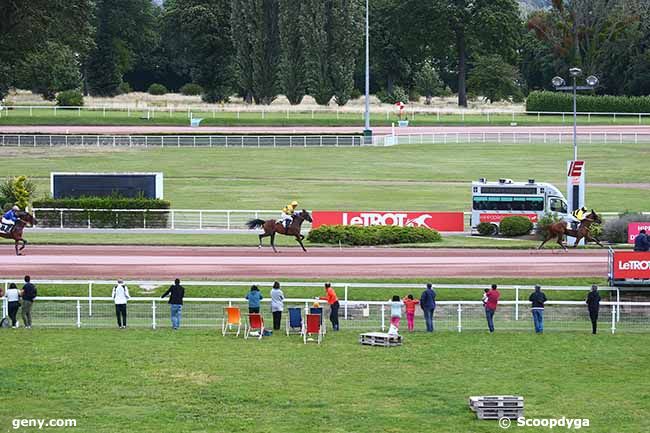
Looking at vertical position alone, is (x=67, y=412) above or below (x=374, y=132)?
below

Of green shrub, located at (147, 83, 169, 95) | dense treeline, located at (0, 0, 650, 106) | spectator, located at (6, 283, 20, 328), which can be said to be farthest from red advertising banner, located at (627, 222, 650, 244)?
green shrub, located at (147, 83, 169, 95)

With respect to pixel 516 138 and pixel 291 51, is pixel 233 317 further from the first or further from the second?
pixel 291 51

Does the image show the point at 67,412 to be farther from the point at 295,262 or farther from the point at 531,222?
the point at 531,222

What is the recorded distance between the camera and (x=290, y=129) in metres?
80.9

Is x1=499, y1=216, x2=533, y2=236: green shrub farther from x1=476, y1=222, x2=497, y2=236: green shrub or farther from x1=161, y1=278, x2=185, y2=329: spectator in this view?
x1=161, y1=278, x2=185, y2=329: spectator

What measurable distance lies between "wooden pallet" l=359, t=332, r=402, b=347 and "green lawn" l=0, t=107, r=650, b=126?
58075mm

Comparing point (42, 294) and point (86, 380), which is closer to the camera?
point (86, 380)

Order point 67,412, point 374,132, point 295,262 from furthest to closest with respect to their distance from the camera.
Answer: point 374,132, point 295,262, point 67,412

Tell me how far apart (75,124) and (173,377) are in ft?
206

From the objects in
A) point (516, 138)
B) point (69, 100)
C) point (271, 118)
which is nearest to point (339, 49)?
point (271, 118)

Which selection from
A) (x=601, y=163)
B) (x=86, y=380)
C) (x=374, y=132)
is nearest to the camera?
(x=86, y=380)

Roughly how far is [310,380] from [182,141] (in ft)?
175

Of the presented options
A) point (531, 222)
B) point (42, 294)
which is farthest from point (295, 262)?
point (531, 222)

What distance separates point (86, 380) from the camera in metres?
21.4
